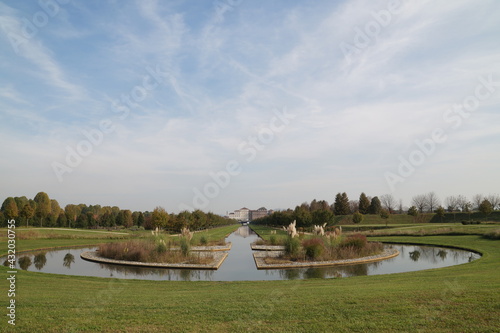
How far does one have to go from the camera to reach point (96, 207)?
102m

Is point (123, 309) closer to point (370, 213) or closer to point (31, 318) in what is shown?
point (31, 318)

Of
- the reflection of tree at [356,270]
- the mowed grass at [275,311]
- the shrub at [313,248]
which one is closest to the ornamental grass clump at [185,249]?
the shrub at [313,248]

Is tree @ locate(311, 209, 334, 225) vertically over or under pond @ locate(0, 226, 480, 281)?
over

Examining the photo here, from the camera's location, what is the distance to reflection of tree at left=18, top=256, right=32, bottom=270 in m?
13.6

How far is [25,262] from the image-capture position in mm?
14742

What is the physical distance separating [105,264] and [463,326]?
1432cm

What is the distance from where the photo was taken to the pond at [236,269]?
38.5 feet

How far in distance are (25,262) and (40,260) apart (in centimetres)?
91

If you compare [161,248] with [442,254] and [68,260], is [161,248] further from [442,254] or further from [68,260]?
[442,254]

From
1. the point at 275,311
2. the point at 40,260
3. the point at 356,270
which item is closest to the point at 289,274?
the point at 356,270

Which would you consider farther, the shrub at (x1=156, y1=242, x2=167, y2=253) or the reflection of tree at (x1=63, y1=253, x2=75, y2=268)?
the shrub at (x1=156, y1=242, x2=167, y2=253)

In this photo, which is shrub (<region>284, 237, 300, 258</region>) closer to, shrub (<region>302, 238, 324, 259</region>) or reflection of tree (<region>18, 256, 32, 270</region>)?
shrub (<region>302, 238, 324, 259</region>)

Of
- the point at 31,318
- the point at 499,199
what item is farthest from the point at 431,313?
the point at 499,199

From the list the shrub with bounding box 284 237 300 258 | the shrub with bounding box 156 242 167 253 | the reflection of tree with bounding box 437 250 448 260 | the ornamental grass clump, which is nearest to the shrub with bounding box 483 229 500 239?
the reflection of tree with bounding box 437 250 448 260
